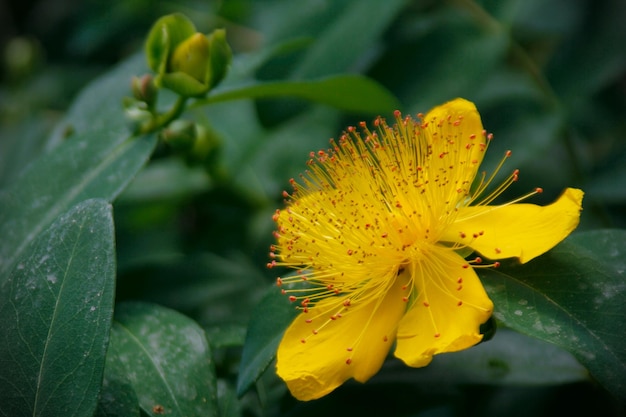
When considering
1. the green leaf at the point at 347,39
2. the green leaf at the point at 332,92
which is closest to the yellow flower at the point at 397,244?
the green leaf at the point at 332,92

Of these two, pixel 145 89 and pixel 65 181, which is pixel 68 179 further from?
pixel 145 89

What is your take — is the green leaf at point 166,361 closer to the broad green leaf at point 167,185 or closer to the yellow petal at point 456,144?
the yellow petal at point 456,144

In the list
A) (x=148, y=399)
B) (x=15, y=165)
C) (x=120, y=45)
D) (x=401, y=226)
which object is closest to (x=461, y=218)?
(x=401, y=226)

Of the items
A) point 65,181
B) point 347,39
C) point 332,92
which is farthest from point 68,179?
point 347,39

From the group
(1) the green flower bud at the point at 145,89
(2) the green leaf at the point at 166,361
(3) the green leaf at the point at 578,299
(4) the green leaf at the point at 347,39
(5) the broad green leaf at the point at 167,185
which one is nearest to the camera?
(3) the green leaf at the point at 578,299

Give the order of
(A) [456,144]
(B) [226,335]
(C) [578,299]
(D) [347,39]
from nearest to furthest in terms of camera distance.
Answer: (C) [578,299]
(A) [456,144]
(B) [226,335]
(D) [347,39]

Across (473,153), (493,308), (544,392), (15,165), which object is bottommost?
(544,392)

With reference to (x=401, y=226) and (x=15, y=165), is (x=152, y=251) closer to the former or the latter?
(x=15, y=165)
